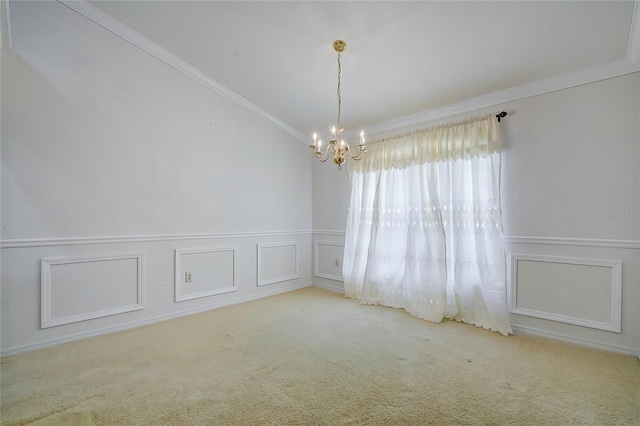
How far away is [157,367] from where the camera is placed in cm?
226

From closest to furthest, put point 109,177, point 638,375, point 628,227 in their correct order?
1. point 638,375
2. point 628,227
3. point 109,177

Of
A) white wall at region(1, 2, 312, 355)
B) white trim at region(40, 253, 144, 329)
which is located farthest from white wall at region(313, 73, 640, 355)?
white trim at region(40, 253, 144, 329)

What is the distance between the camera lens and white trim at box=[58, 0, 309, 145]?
112 inches

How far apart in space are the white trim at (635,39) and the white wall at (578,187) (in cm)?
17

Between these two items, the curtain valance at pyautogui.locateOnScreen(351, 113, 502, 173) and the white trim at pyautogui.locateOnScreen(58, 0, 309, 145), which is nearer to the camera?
the white trim at pyautogui.locateOnScreen(58, 0, 309, 145)

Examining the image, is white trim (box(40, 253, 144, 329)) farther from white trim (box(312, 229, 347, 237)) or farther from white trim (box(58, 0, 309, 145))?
white trim (box(312, 229, 347, 237))

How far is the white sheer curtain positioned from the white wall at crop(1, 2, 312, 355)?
1.63 m

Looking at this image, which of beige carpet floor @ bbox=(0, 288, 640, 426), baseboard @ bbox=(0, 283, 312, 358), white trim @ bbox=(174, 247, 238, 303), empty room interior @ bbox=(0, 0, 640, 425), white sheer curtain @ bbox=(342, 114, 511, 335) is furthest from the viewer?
white trim @ bbox=(174, 247, 238, 303)

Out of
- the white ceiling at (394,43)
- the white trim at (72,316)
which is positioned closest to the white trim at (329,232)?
the white ceiling at (394,43)

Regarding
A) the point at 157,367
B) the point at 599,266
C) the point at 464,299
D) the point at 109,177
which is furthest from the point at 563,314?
the point at 109,177

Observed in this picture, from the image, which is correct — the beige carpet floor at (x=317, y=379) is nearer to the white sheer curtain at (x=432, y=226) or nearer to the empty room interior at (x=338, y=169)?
the empty room interior at (x=338, y=169)

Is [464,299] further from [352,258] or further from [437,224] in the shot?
[352,258]

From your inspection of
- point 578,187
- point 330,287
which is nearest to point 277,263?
point 330,287

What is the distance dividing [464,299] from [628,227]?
154cm
